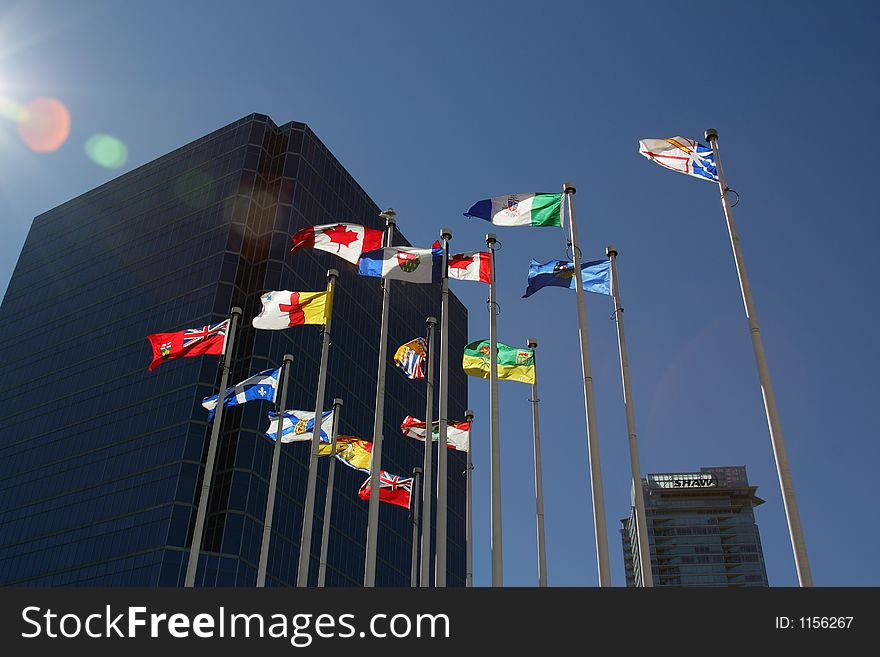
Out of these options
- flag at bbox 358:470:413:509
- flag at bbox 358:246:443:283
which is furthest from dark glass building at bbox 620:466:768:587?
flag at bbox 358:246:443:283

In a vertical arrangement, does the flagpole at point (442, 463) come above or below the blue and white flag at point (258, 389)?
below

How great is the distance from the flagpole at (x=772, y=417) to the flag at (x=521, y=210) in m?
5.55

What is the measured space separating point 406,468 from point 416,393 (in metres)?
15.0

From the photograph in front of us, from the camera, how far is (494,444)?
90.7ft

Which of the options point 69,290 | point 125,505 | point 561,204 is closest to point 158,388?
point 125,505

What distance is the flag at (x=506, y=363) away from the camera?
32500 millimetres

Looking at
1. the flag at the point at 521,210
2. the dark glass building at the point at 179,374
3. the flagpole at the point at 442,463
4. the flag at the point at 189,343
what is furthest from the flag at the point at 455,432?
the dark glass building at the point at 179,374

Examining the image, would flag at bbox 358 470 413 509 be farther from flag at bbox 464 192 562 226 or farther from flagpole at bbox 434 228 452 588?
flag at bbox 464 192 562 226

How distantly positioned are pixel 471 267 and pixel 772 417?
13.1 metres

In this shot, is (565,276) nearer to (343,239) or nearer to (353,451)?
(343,239)

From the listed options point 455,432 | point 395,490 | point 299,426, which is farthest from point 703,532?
point 455,432

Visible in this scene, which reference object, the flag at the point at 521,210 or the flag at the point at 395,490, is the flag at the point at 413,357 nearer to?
the flag at the point at 521,210

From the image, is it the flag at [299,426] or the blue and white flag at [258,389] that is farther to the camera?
the flag at [299,426]

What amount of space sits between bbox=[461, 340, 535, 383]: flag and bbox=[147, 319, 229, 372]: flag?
1079 cm
